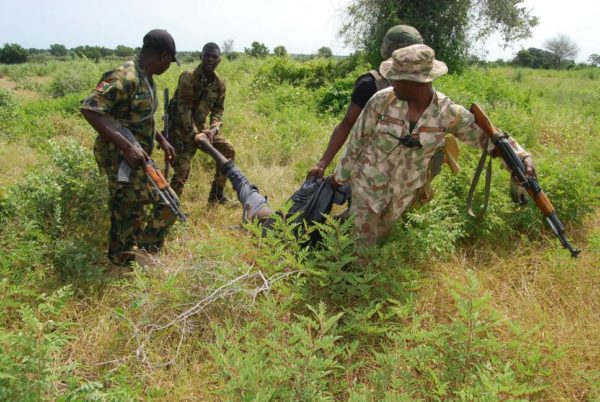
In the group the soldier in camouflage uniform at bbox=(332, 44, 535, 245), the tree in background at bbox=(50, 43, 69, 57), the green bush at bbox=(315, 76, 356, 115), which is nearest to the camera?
the soldier in camouflage uniform at bbox=(332, 44, 535, 245)

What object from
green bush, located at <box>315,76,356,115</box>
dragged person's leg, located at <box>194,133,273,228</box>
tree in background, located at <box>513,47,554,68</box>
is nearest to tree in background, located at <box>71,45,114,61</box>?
green bush, located at <box>315,76,356,115</box>

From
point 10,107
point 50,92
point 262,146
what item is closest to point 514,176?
point 262,146

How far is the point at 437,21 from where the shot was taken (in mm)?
10906

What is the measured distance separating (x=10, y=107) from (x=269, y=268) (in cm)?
696

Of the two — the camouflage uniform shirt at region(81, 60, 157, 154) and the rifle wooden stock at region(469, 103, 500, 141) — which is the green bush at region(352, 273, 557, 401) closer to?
the rifle wooden stock at region(469, 103, 500, 141)

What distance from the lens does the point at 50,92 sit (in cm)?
1170

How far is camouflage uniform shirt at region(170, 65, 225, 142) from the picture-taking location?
4242mm

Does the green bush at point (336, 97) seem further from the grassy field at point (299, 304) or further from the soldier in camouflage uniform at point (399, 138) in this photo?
the soldier in camouflage uniform at point (399, 138)

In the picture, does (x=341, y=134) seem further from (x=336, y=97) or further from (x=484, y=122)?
(x=336, y=97)

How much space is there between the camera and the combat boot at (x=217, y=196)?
463 centimetres

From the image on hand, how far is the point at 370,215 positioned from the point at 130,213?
69.6 inches

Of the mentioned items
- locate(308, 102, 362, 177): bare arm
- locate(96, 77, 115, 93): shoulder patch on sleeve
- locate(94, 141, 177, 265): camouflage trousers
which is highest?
locate(96, 77, 115, 93): shoulder patch on sleeve

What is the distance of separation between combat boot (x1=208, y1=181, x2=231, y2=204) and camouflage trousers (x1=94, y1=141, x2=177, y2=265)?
3.94 feet

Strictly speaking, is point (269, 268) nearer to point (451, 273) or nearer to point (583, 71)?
point (451, 273)
